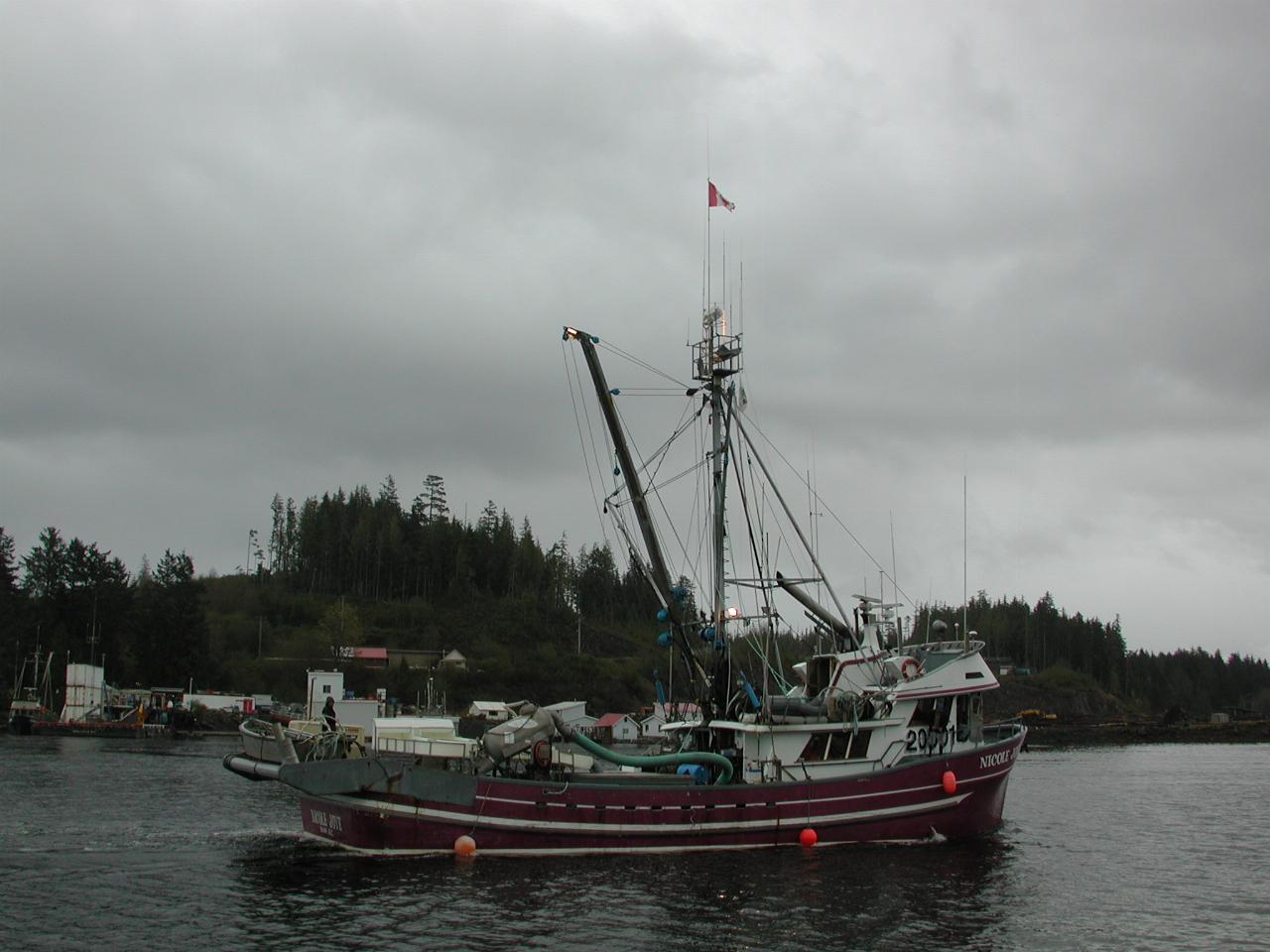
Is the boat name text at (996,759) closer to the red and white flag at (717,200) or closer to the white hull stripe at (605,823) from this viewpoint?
the white hull stripe at (605,823)

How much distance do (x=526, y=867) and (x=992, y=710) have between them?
15112 centimetres

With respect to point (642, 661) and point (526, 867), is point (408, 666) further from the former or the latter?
point (526, 867)

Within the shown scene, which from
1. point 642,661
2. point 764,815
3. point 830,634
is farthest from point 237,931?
point 642,661

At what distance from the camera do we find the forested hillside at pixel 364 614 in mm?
120750

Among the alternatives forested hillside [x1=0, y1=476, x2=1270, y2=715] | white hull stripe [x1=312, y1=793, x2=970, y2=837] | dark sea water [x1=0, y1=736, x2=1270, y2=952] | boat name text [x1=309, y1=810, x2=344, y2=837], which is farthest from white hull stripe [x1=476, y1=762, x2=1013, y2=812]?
forested hillside [x1=0, y1=476, x2=1270, y2=715]

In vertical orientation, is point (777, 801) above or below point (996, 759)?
below

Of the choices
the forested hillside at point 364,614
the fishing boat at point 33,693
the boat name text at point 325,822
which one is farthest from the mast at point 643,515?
the fishing boat at point 33,693

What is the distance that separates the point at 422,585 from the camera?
185m

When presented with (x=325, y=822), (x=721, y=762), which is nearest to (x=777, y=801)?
(x=721, y=762)

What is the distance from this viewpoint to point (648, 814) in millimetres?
30969

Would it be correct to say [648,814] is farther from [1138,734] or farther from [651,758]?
[1138,734]

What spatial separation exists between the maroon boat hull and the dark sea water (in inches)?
24.0

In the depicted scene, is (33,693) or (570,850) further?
(33,693)

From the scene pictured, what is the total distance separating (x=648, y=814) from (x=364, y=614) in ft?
482
